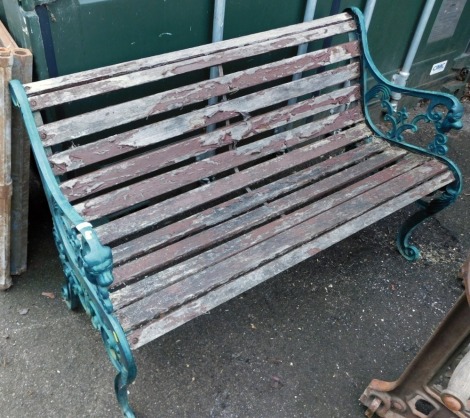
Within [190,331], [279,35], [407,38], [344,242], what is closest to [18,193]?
[190,331]

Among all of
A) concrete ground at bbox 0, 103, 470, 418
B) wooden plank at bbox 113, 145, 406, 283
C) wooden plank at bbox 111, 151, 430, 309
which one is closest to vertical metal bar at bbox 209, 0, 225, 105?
wooden plank at bbox 113, 145, 406, 283

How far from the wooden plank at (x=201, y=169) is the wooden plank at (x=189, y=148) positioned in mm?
41

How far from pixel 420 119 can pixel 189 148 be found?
1.33 meters

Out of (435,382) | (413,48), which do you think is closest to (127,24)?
(435,382)

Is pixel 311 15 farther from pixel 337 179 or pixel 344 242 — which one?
pixel 344 242

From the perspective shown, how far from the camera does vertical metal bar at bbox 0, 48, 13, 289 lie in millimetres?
1914

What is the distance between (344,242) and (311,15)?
139 centimetres

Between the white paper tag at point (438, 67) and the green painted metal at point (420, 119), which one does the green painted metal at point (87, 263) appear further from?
the white paper tag at point (438, 67)

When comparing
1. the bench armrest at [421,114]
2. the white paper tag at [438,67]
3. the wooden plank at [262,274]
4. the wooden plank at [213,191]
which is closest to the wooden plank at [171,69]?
the bench armrest at [421,114]

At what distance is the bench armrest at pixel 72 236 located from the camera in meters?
1.47

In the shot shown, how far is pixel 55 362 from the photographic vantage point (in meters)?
2.26

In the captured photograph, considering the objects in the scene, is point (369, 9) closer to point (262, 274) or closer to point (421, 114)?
point (421, 114)

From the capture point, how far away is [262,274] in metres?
2.02

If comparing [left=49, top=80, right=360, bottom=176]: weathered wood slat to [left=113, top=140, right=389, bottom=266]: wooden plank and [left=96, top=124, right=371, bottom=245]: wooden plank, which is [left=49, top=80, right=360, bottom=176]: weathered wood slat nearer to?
[left=96, top=124, right=371, bottom=245]: wooden plank
